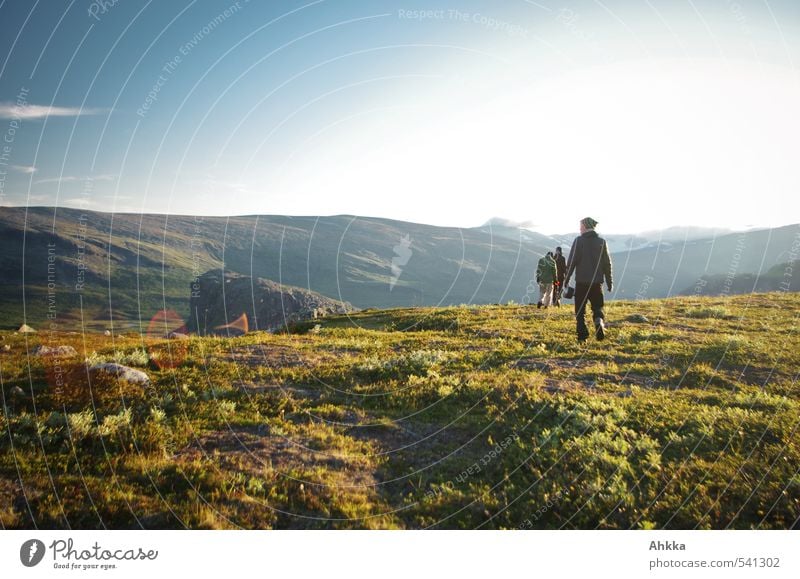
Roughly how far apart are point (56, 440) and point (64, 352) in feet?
24.5

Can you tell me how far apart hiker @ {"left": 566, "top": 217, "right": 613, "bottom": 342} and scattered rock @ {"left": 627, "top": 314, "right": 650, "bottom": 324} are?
7.29 metres

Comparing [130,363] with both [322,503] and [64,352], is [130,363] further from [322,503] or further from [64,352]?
[322,503]

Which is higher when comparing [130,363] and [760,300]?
[760,300]

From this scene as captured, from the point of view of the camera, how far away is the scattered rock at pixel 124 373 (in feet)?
32.3

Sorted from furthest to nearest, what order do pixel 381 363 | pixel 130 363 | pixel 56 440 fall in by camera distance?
pixel 381 363 → pixel 130 363 → pixel 56 440

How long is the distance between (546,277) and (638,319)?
6713 mm

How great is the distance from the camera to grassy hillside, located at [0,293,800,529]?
605cm

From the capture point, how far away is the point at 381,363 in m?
12.9

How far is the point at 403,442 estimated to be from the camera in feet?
27.2

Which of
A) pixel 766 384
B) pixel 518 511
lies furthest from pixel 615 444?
pixel 766 384

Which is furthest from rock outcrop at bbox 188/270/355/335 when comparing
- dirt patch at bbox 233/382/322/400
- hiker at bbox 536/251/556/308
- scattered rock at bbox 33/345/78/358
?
dirt patch at bbox 233/382/322/400

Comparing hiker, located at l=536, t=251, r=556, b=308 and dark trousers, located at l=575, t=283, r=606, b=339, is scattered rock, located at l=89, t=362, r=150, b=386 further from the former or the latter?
hiker, located at l=536, t=251, r=556, b=308

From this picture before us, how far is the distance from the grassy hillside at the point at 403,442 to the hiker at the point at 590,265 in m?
2.20

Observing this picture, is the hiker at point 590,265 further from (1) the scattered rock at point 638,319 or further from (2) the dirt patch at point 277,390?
(2) the dirt patch at point 277,390
